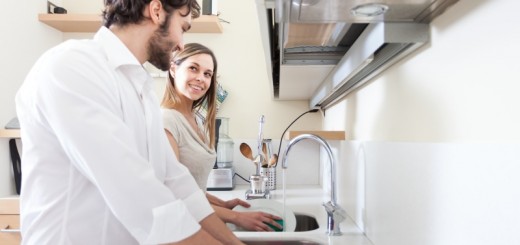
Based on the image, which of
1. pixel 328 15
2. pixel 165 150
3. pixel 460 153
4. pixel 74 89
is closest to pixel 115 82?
pixel 74 89

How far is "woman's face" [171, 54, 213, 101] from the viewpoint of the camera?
138 centimetres

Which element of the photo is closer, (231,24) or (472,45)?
(472,45)

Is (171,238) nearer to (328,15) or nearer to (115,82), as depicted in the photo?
(115,82)

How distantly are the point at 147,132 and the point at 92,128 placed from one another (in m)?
0.19

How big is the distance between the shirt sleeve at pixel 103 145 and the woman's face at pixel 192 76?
0.71m

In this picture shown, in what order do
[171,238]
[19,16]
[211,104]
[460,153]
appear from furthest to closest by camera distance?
[19,16] < [211,104] < [171,238] < [460,153]

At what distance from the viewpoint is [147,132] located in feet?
2.55

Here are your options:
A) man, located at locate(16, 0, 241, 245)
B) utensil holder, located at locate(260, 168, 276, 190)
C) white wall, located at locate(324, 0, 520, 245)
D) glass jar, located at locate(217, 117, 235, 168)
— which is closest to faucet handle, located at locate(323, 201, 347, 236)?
white wall, located at locate(324, 0, 520, 245)

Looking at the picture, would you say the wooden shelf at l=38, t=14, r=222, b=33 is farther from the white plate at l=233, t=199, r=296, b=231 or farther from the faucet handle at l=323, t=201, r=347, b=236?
the faucet handle at l=323, t=201, r=347, b=236

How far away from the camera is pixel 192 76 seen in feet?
4.53

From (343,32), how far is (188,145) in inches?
24.6

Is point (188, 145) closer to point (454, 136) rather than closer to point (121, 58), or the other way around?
point (121, 58)

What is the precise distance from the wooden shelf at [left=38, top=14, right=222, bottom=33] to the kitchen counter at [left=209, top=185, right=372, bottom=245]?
101 centimetres

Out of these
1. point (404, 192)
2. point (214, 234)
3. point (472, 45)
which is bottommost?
point (214, 234)
